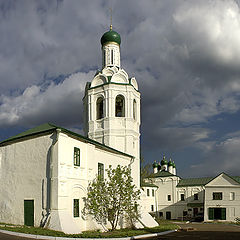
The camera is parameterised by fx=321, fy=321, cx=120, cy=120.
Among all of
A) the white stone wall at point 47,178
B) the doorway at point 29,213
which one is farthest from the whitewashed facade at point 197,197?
the doorway at point 29,213

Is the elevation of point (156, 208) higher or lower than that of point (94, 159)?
lower

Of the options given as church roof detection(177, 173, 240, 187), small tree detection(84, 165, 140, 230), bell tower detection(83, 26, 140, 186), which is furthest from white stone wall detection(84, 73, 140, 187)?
church roof detection(177, 173, 240, 187)

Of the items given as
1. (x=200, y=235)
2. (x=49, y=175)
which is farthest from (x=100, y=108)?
(x=200, y=235)

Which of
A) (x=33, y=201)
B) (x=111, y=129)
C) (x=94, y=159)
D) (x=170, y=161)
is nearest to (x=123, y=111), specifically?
(x=111, y=129)

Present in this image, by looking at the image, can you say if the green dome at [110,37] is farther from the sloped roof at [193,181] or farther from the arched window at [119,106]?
the sloped roof at [193,181]

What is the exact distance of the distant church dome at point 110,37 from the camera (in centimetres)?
3344

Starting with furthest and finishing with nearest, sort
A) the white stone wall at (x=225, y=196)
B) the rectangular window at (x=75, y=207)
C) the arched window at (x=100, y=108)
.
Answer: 1. the white stone wall at (x=225, y=196)
2. the arched window at (x=100, y=108)
3. the rectangular window at (x=75, y=207)

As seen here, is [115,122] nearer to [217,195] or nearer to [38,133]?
[38,133]

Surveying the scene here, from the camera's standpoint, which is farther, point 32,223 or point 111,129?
→ point 111,129

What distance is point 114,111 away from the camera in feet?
98.6

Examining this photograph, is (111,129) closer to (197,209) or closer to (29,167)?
(29,167)

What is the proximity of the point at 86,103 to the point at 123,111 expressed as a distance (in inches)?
164

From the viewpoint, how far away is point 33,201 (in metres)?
19.0

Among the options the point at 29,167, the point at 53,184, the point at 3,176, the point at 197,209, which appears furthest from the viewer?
the point at 197,209
